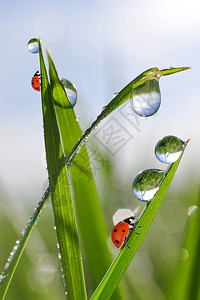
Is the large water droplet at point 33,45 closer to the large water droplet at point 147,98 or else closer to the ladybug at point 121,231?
the large water droplet at point 147,98

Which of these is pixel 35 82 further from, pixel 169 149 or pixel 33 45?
pixel 169 149

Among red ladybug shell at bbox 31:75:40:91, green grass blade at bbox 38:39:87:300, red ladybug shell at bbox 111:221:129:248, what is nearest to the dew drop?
red ladybug shell at bbox 111:221:129:248

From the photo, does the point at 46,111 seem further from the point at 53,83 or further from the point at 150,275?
the point at 150,275

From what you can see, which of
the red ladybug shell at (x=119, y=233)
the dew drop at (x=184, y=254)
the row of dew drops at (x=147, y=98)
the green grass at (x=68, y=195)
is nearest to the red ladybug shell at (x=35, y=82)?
the green grass at (x=68, y=195)

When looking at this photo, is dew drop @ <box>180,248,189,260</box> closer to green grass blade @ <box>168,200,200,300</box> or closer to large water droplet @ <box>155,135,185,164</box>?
green grass blade @ <box>168,200,200,300</box>

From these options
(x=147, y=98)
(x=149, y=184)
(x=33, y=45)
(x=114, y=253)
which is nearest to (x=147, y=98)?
(x=147, y=98)

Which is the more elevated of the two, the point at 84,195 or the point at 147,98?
the point at 147,98
